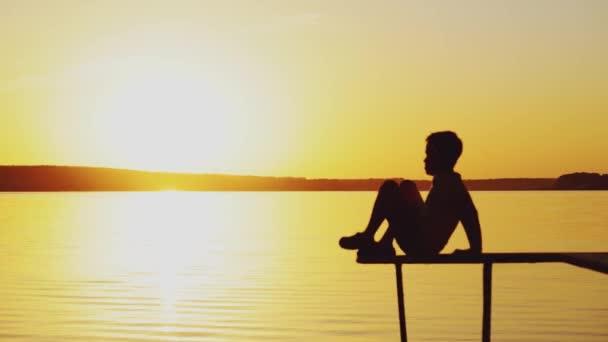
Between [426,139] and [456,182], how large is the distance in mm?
641

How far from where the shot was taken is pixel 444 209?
11312 mm

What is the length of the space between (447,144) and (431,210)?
2.77ft

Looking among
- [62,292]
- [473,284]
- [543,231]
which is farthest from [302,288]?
[543,231]

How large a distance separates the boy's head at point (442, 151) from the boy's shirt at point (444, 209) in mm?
133

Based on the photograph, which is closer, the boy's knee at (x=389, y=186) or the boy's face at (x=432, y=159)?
the boy's knee at (x=389, y=186)

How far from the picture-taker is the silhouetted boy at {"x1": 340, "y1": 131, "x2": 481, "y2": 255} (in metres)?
11.0

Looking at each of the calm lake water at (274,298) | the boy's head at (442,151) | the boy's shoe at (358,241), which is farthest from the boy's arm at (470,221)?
the calm lake water at (274,298)

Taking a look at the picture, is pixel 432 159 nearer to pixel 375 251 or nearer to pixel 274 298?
pixel 375 251

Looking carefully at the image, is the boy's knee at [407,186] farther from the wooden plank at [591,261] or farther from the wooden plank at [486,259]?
the wooden plank at [591,261]

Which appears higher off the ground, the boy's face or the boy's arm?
the boy's face

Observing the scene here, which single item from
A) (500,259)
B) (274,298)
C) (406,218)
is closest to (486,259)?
(500,259)

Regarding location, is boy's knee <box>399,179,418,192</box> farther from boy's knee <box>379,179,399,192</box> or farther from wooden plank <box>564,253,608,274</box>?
wooden plank <box>564,253,608,274</box>

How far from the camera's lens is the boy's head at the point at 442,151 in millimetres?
11148

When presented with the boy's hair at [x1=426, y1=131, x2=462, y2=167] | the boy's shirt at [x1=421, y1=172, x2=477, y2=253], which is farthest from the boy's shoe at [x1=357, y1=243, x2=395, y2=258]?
the boy's hair at [x1=426, y1=131, x2=462, y2=167]
